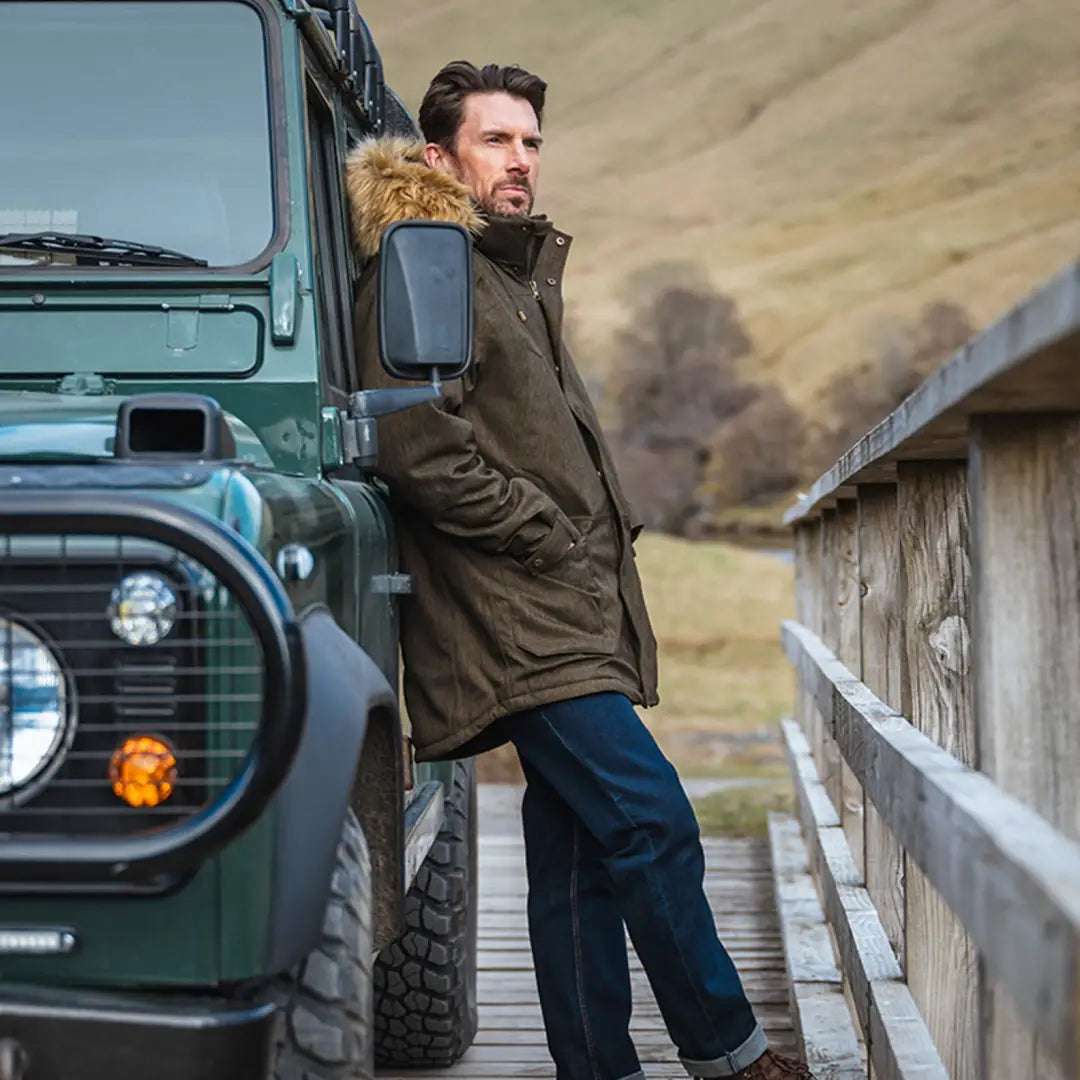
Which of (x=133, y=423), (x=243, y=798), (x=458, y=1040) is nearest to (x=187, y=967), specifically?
(x=243, y=798)

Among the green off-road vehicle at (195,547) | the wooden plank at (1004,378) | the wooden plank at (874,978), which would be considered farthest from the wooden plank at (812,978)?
the wooden plank at (1004,378)

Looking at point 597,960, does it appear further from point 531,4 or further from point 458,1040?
point 531,4

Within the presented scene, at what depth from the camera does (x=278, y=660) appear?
2.12 meters

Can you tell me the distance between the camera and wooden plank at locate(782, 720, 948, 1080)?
2.90 metres

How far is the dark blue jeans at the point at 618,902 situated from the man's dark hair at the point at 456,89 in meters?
1.21

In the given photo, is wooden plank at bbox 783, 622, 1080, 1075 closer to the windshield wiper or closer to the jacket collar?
the jacket collar

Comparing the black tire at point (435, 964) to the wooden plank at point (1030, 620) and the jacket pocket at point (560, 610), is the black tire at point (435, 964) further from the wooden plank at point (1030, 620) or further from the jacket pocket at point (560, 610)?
the wooden plank at point (1030, 620)

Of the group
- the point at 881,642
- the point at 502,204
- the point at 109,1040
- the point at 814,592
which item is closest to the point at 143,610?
the point at 109,1040

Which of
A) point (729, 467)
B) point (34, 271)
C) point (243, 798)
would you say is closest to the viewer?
point (243, 798)

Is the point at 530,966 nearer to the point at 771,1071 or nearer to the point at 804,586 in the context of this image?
the point at 771,1071

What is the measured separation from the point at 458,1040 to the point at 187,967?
2.43m

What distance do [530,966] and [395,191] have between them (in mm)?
2893

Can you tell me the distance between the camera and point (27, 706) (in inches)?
86.1

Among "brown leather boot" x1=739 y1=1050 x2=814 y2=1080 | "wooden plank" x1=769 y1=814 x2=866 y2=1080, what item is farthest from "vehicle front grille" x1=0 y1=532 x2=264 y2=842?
"wooden plank" x1=769 y1=814 x2=866 y2=1080
